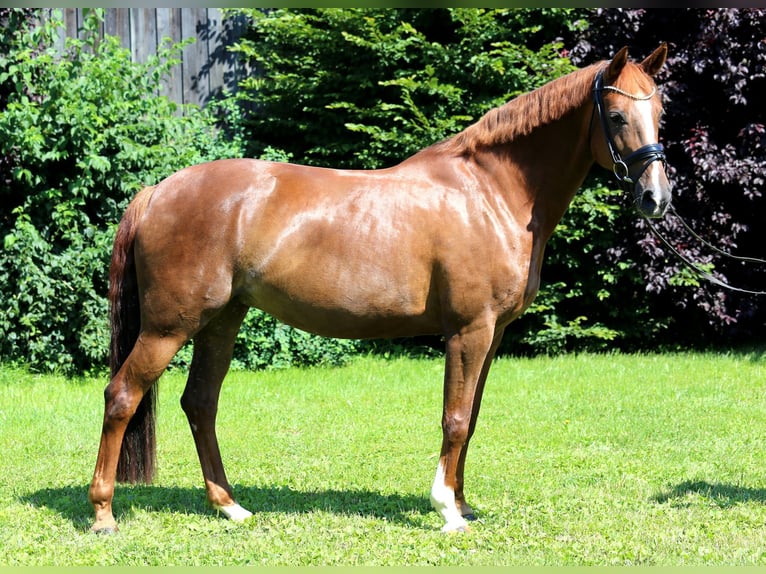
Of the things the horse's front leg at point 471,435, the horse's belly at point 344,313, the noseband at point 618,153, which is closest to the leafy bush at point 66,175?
the horse's belly at point 344,313

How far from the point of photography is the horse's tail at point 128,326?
471 cm

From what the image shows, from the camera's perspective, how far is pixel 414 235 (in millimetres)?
4449

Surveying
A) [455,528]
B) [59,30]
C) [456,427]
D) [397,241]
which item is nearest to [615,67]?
[397,241]

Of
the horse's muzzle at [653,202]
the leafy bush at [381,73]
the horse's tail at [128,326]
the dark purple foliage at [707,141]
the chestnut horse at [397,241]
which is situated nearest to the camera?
the horse's muzzle at [653,202]

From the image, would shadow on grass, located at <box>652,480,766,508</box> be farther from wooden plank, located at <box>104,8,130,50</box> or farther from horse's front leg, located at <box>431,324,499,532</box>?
wooden plank, located at <box>104,8,130,50</box>

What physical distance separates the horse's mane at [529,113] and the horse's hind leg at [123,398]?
1.89 meters

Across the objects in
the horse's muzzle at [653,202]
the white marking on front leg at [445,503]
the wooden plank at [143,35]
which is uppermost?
the wooden plank at [143,35]

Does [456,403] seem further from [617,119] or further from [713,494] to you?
[713,494]

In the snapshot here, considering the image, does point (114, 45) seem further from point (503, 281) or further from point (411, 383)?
point (503, 281)

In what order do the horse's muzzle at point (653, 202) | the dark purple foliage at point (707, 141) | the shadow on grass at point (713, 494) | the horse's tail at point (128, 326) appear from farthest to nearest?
the dark purple foliage at point (707, 141)
the shadow on grass at point (713, 494)
the horse's tail at point (128, 326)
the horse's muzzle at point (653, 202)

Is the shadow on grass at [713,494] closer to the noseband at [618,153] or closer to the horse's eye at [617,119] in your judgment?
the noseband at [618,153]

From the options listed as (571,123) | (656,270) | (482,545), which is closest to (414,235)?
(571,123)

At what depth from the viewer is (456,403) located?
14.6ft

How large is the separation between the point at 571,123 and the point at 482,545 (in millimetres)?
2218
